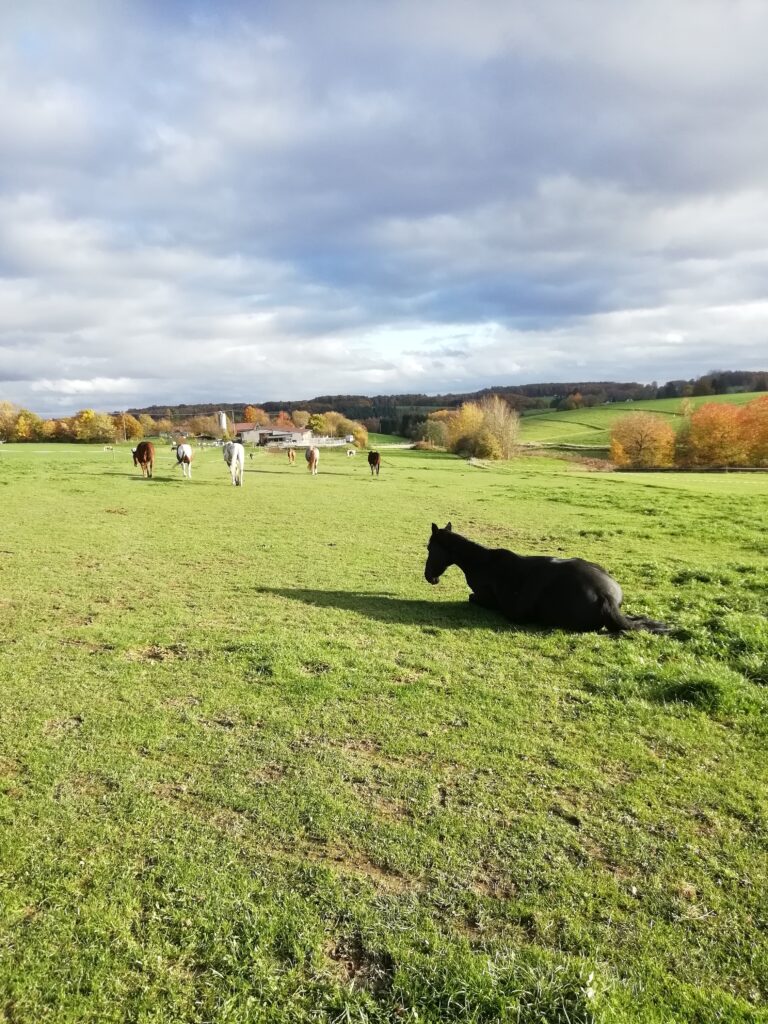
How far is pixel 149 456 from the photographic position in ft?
93.6

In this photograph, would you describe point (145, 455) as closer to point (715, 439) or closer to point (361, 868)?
point (361, 868)

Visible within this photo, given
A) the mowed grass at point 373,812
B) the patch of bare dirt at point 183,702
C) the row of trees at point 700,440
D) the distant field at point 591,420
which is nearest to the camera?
the mowed grass at point 373,812

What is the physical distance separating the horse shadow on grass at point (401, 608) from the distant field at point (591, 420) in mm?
100011

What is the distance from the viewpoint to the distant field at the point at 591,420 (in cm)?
10775

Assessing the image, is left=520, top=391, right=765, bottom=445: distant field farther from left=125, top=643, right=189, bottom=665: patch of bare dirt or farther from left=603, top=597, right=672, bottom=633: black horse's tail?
left=125, top=643, right=189, bottom=665: patch of bare dirt

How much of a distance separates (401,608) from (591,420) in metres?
130

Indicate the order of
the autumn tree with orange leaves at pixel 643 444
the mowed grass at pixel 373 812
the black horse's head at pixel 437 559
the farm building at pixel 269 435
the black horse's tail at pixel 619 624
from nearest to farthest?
the mowed grass at pixel 373 812 < the black horse's tail at pixel 619 624 < the black horse's head at pixel 437 559 < the autumn tree with orange leaves at pixel 643 444 < the farm building at pixel 269 435

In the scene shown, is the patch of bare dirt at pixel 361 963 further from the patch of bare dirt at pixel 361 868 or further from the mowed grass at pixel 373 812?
the patch of bare dirt at pixel 361 868

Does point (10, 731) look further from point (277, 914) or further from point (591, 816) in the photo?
point (591, 816)

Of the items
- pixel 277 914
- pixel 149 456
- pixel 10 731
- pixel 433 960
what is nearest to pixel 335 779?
pixel 277 914

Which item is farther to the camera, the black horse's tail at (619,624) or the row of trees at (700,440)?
the row of trees at (700,440)

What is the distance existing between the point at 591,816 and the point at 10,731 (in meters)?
4.73

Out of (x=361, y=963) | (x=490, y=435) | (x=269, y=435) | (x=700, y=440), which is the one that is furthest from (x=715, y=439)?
(x=269, y=435)

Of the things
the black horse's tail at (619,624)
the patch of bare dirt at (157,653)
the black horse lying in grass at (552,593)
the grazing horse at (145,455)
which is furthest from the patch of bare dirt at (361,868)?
the grazing horse at (145,455)
